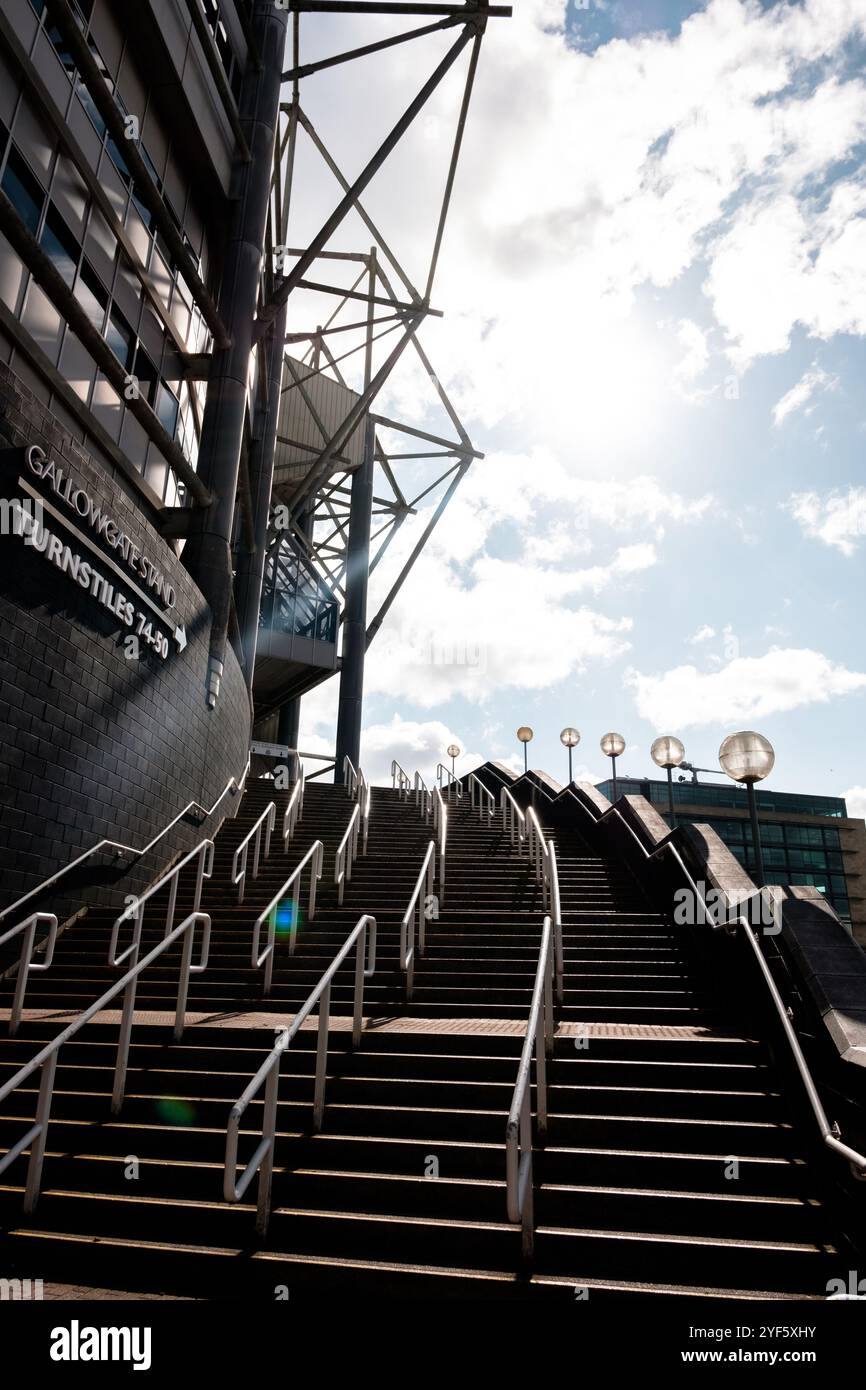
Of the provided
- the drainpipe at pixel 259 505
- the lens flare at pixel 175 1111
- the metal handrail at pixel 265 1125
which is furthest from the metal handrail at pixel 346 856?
the drainpipe at pixel 259 505

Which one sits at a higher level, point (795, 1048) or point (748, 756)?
point (748, 756)

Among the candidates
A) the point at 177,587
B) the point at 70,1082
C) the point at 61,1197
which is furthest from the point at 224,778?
the point at 61,1197

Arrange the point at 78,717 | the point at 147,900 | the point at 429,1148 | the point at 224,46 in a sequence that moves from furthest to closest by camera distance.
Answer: the point at 224,46, the point at 147,900, the point at 78,717, the point at 429,1148

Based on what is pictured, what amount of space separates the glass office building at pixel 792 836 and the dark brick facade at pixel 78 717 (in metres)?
63.3

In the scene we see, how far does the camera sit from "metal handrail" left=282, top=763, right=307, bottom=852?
41.2ft

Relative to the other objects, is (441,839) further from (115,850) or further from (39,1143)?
(39,1143)

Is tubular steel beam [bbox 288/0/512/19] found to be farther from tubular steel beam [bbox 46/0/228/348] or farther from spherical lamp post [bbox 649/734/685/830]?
spherical lamp post [bbox 649/734/685/830]

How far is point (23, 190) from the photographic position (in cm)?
928

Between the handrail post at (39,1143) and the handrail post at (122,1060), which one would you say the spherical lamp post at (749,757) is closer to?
the handrail post at (122,1060)

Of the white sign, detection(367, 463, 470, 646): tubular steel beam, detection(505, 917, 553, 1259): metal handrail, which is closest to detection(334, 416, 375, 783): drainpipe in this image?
detection(367, 463, 470, 646): tubular steel beam

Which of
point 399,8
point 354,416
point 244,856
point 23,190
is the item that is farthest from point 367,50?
point 244,856

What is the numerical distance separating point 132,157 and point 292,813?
34.1 ft

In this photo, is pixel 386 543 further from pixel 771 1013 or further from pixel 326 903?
pixel 771 1013

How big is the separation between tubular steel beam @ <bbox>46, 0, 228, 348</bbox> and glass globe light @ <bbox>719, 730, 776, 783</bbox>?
11.8 meters
